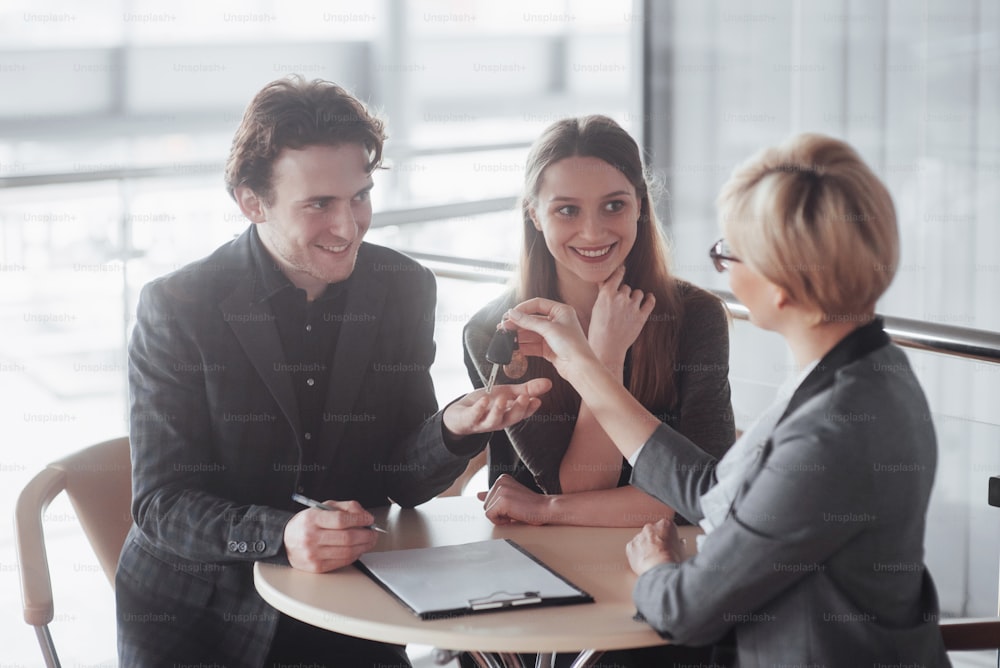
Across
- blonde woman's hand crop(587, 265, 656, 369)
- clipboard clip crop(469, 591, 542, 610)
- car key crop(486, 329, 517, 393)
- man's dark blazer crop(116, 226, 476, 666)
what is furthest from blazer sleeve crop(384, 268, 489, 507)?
clipboard clip crop(469, 591, 542, 610)

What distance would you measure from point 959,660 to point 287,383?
7.75ft

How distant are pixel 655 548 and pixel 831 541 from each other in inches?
12.9

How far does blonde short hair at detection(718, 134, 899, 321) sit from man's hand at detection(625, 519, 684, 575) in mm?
426

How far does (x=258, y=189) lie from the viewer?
6.51ft

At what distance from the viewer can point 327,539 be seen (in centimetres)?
167

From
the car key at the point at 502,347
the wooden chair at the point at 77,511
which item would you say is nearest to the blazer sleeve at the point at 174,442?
the wooden chair at the point at 77,511

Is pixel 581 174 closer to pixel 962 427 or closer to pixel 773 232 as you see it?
pixel 773 232

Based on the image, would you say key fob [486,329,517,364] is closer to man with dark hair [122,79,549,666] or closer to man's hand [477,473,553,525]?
man with dark hair [122,79,549,666]

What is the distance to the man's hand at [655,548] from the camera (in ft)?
5.29

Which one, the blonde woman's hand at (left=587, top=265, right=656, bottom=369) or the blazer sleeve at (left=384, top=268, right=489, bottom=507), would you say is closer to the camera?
the blazer sleeve at (left=384, top=268, right=489, bottom=507)

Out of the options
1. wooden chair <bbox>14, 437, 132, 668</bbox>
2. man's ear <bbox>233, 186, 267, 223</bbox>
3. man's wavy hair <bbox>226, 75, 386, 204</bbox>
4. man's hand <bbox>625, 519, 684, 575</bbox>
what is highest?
man's wavy hair <bbox>226, 75, 386, 204</bbox>

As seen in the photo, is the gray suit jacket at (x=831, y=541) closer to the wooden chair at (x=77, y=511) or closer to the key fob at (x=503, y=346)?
the key fob at (x=503, y=346)

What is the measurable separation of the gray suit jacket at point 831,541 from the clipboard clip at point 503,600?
0.18 meters

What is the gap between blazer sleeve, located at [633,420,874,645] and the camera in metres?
1.35
